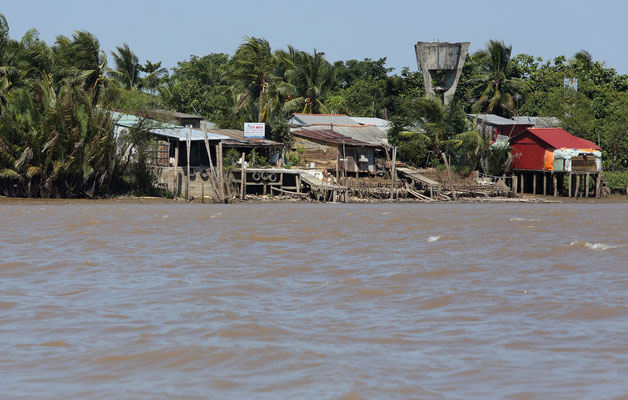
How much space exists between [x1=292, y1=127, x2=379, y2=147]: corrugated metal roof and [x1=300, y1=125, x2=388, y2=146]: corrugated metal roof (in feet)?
3.03

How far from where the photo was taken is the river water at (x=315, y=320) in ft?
17.3

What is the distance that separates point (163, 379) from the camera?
5344 mm

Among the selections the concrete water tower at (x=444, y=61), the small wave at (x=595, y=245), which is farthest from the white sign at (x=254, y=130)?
the small wave at (x=595, y=245)

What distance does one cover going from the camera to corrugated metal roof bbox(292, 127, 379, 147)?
42.1 metres

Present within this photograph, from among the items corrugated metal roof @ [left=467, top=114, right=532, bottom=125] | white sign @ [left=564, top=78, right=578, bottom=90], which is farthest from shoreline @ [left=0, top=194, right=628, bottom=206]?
white sign @ [left=564, top=78, right=578, bottom=90]

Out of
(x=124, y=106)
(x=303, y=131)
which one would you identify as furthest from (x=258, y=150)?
(x=124, y=106)

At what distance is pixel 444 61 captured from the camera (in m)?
50.1

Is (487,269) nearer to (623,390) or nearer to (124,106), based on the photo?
(623,390)

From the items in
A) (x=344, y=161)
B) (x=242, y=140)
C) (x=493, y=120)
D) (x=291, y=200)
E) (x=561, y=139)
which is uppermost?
(x=493, y=120)

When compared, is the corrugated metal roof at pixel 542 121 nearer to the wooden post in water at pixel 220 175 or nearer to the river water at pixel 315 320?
the wooden post in water at pixel 220 175

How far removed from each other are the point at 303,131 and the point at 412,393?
38.9 m

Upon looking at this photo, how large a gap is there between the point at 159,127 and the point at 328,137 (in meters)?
11.0

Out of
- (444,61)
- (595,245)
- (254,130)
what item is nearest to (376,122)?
(444,61)

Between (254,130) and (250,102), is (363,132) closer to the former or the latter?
(250,102)
